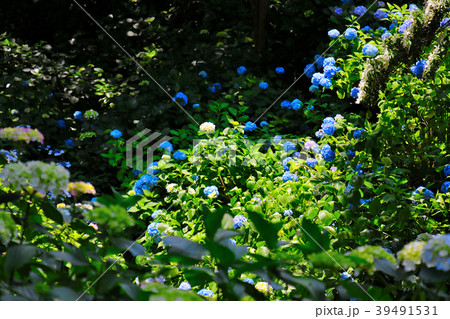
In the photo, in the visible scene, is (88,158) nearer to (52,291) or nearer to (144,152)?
(144,152)

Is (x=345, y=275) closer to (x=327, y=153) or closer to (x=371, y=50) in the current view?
(x=327, y=153)

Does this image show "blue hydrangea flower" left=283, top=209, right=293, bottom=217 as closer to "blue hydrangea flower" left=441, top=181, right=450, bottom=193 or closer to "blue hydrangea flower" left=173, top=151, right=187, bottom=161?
"blue hydrangea flower" left=441, top=181, right=450, bottom=193

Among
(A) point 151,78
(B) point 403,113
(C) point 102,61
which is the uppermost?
(C) point 102,61

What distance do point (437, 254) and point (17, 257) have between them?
29.0 inches

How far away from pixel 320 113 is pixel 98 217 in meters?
2.78

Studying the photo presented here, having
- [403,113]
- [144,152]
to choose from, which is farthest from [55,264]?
[144,152]

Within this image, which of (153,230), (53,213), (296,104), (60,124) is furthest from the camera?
(60,124)

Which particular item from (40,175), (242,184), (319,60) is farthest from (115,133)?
(40,175)

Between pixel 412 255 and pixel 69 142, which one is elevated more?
pixel 69 142

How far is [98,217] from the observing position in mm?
994

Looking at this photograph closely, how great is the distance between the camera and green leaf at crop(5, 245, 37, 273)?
0.93m

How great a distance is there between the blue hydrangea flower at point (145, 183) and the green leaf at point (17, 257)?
1.87m

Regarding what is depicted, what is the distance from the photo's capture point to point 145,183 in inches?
113

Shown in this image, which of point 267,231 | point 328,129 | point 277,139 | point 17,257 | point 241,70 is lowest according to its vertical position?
point 17,257
